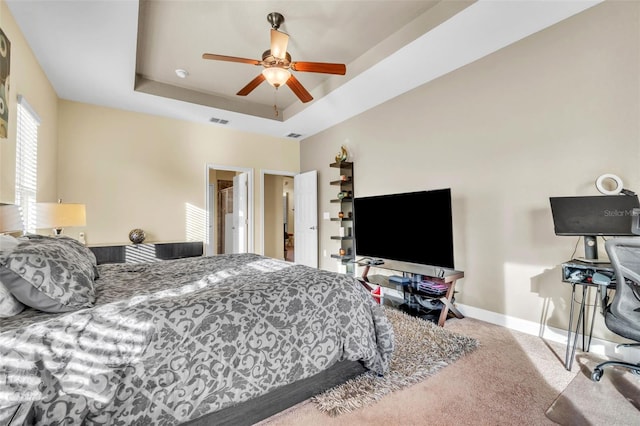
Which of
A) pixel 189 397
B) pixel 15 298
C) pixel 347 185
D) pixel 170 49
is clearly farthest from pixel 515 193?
pixel 170 49

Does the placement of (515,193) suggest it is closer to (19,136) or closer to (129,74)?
(129,74)

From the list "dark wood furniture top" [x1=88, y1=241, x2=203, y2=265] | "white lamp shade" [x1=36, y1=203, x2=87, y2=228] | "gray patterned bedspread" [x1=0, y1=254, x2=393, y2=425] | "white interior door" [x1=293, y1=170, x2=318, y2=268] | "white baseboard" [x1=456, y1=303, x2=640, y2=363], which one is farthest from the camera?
"white interior door" [x1=293, y1=170, x2=318, y2=268]

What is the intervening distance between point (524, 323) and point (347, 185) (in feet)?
9.51

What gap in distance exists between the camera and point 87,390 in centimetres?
103

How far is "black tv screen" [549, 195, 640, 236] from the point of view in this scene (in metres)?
2.06

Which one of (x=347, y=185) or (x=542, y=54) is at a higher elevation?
(x=542, y=54)

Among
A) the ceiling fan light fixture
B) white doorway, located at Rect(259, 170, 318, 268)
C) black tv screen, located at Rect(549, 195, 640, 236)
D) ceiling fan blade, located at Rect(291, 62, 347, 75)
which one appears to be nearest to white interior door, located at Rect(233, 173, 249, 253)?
white doorway, located at Rect(259, 170, 318, 268)

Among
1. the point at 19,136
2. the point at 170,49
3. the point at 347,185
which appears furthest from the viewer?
the point at 347,185

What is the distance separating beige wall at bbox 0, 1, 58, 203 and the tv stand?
Result: 3.54 meters

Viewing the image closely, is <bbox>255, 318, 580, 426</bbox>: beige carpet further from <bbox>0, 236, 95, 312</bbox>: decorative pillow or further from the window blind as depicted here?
the window blind

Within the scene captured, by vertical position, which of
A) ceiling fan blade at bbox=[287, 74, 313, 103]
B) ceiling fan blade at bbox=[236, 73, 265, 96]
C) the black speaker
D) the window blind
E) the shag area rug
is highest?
ceiling fan blade at bbox=[236, 73, 265, 96]

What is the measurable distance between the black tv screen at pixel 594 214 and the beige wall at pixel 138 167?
4.64 metres

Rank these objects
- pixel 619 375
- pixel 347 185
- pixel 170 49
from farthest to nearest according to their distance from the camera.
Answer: pixel 347 185 → pixel 170 49 → pixel 619 375

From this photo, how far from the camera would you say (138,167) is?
4.43 meters
